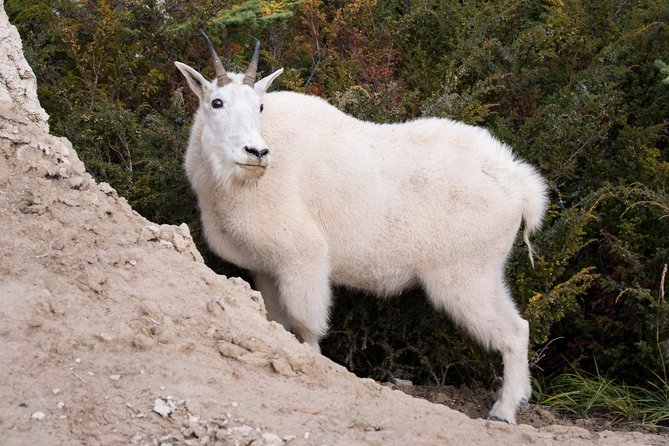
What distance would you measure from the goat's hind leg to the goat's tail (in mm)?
558

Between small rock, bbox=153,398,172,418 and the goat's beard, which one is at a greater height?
the goat's beard

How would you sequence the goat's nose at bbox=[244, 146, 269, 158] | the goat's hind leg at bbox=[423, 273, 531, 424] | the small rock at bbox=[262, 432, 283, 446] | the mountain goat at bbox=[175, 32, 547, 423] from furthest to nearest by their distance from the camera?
the goat's hind leg at bbox=[423, 273, 531, 424], the mountain goat at bbox=[175, 32, 547, 423], the goat's nose at bbox=[244, 146, 269, 158], the small rock at bbox=[262, 432, 283, 446]

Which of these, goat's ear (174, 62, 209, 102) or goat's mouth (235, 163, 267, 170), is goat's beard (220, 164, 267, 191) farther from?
goat's ear (174, 62, 209, 102)

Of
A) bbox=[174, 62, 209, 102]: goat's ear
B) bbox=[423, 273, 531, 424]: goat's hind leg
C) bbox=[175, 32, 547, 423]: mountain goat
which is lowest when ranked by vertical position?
bbox=[423, 273, 531, 424]: goat's hind leg

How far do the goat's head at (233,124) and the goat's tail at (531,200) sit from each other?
2135 mm

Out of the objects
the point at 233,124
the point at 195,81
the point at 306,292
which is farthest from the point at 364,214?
the point at 195,81

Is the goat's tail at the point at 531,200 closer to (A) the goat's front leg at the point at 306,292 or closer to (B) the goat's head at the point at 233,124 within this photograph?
(A) the goat's front leg at the point at 306,292

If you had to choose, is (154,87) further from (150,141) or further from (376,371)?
(376,371)

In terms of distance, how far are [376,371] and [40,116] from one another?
→ 138 inches

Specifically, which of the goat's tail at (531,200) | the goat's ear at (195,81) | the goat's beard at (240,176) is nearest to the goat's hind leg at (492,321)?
the goat's tail at (531,200)

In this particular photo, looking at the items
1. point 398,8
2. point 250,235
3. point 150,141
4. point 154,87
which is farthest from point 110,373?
point 398,8

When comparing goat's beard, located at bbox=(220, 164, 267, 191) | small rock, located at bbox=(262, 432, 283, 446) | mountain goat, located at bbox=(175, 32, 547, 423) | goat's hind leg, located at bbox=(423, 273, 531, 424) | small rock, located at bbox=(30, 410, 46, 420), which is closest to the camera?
small rock, located at bbox=(30, 410, 46, 420)

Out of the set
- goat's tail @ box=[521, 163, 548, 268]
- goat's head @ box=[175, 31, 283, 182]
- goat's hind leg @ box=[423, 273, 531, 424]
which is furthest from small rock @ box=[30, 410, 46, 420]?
goat's tail @ box=[521, 163, 548, 268]

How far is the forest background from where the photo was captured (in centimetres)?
771
